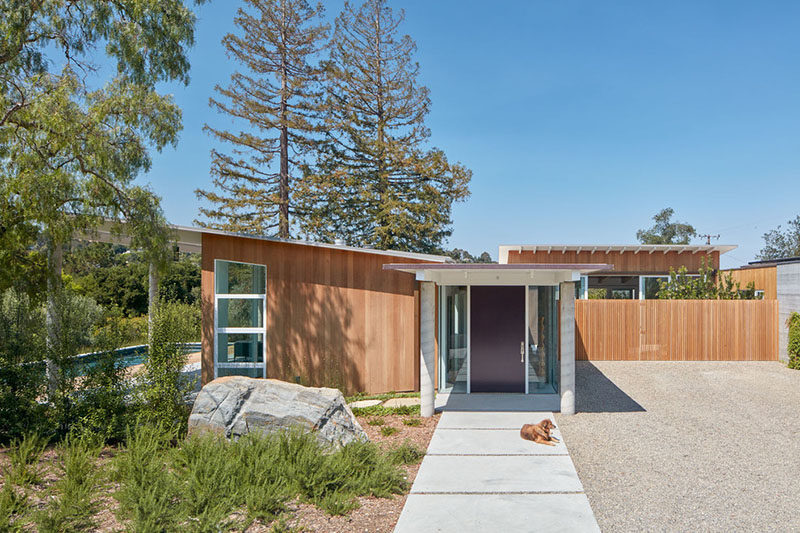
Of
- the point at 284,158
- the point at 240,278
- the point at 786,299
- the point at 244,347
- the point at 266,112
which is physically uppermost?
the point at 266,112

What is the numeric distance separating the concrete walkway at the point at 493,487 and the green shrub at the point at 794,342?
961cm

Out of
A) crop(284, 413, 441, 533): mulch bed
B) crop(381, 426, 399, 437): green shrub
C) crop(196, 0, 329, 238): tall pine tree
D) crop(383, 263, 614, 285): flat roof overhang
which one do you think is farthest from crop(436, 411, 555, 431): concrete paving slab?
crop(196, 0, 329, 238): tall pine tree

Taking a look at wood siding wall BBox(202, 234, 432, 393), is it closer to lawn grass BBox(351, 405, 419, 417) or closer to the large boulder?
lawn grass BBox(351, 405, 419, 417)

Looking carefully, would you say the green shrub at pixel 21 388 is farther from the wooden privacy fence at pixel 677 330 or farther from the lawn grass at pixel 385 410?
the wooden privacy fence at pixel 677 330

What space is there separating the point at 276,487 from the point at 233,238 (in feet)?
23.5

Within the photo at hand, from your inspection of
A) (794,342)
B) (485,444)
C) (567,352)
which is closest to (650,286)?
(794,342)

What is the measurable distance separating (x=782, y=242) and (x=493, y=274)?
1695 inches

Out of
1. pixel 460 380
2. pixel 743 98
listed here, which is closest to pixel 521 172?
pixel 743 98

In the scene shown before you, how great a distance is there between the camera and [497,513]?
4758 mm

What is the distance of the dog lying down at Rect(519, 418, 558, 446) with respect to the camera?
6984mm

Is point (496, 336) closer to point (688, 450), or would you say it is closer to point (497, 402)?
point (497, 402)

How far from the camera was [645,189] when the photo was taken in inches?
1035

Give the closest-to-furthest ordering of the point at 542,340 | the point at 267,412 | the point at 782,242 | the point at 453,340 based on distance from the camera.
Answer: the point at 267,412 < the point at 542,340 < the point at 453,340 < the point at 782,242

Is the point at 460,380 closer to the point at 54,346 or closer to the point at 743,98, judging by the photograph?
the point at 54,346
